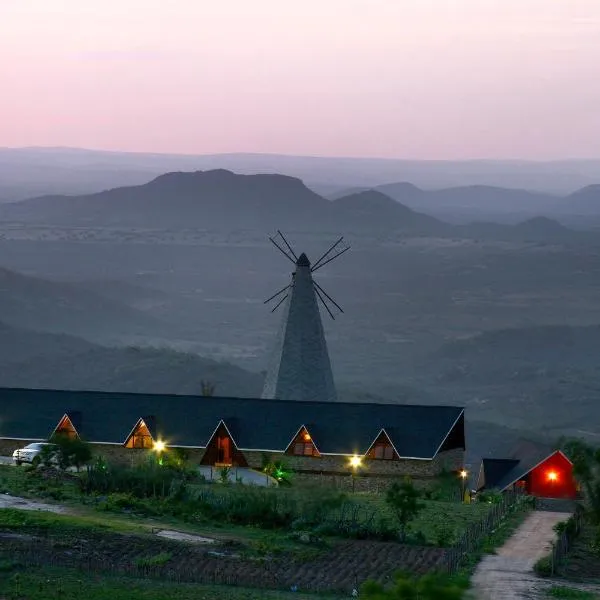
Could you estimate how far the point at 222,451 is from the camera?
49406 mm

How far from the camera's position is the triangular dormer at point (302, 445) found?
48.8 meters

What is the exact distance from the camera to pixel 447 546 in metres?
34.0

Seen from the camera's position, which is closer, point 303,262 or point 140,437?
point 140,437

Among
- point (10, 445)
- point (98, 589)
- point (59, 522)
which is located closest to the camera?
point (98, 589)

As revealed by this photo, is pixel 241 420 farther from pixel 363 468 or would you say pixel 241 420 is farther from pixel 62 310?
pixel 62 310

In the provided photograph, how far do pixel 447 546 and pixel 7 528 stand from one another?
9945 millimetres

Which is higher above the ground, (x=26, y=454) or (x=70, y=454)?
(x=70, y=454)

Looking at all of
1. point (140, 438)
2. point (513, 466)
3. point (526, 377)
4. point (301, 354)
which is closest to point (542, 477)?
point (513, 466)

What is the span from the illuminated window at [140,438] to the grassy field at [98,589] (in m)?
22.1

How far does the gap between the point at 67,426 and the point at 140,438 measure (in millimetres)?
2595

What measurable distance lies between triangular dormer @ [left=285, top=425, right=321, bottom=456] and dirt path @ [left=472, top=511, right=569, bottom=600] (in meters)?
10.9

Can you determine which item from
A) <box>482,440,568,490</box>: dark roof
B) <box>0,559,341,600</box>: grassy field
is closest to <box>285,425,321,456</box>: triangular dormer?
<box>482,440,568,490</box>: dark roof

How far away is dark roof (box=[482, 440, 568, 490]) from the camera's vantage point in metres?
55.0

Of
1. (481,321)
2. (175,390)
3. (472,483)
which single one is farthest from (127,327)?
(472,483)
